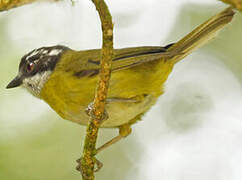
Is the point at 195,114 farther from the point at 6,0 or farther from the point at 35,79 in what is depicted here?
the point at 6,0

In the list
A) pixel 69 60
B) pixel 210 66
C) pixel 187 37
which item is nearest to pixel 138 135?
pixel 210 66

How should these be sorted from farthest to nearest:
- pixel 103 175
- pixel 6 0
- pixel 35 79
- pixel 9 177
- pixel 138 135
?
1. pixel 138 135
2. pixel 103 175
3. pixel 9 177
4. pixel 35 79
5. pixel 6 0

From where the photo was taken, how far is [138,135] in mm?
7000

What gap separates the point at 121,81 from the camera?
169 inches

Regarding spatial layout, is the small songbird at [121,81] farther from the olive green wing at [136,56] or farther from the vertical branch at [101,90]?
the vertical branch at [101,90]

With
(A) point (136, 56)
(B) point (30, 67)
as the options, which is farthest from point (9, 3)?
(B) point (30, 67)

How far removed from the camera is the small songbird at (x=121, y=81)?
4223 millimetres

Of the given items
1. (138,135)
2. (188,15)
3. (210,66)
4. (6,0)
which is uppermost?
(6,0)

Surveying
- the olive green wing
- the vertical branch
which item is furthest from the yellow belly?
the vertical branch

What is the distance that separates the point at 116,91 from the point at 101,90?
1154 mm

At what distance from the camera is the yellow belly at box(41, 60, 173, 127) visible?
427cm

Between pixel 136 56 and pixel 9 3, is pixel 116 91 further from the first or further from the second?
pixel 9 3

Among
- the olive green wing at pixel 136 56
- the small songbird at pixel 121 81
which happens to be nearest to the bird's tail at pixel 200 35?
the small songbird at pixel 121 81

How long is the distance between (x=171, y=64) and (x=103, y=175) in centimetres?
262
